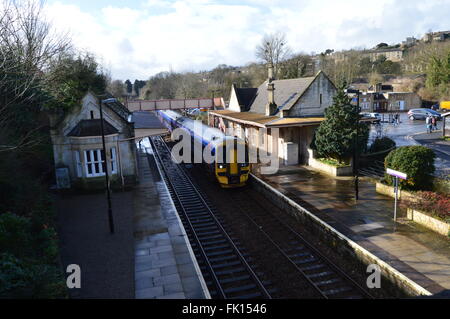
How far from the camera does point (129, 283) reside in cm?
1032

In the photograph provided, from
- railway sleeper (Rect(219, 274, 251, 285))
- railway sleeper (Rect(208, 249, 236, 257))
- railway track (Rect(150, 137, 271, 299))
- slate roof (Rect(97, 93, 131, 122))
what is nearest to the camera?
railway track (Rect(150, 137, 271, 299))

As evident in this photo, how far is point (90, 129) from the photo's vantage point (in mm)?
19891

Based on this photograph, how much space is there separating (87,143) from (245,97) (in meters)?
20.5

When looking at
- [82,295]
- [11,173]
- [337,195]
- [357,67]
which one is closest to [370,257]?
[337,195]

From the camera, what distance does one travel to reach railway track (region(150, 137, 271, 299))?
35.6ft

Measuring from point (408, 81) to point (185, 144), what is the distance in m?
56.9

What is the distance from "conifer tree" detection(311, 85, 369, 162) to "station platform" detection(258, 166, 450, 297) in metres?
1.96

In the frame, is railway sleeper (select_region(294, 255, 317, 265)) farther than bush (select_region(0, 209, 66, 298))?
Yes

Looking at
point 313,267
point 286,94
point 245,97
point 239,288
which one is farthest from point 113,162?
point 245,97

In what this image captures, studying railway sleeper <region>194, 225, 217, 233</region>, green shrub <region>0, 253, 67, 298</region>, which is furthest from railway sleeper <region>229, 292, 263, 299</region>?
railway sleeper <region>194, 225, 217, 233</region>

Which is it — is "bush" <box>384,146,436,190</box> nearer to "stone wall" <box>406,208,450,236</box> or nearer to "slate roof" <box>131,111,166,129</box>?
"stone wall" <box>406,208,450,236</box>

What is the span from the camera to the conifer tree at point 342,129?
2145 centimetres

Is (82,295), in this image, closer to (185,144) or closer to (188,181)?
(188,181)

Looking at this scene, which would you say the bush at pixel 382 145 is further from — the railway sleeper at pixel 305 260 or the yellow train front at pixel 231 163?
the railway sleeper at pixel 305 260
